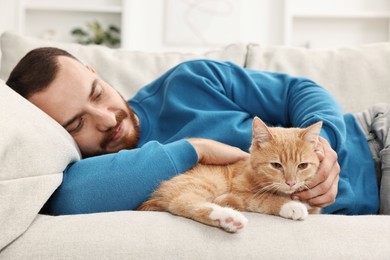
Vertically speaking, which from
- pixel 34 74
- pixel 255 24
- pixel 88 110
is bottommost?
pixel 88 110

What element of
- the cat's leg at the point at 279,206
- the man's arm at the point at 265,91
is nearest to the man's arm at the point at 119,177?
the cat's leg at the point at 279,206

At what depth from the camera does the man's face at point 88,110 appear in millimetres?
1528

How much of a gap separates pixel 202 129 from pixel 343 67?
838 millimetres

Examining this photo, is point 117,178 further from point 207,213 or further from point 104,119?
point 104,119

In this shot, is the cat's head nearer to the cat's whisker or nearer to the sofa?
the cat's whisker

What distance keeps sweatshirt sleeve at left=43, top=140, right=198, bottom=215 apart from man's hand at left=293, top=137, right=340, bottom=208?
0.35 meters

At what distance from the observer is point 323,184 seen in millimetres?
1229

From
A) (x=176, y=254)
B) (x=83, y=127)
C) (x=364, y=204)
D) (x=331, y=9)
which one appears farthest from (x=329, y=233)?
(x=331, y=9)

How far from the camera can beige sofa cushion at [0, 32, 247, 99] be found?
78.4 inches

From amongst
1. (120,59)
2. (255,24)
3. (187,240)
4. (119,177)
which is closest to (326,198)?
(187,240)

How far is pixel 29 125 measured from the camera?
112cm

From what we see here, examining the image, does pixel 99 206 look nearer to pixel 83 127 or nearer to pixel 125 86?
pixel 83 127

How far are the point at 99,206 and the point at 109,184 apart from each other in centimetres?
6

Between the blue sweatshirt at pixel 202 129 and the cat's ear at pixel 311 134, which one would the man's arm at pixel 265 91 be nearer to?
the blue sweatshirt at pixel 202 129
